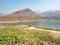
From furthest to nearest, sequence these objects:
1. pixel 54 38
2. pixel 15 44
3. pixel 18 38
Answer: pixel 54 38
pixel 18 38
pixel 15 44

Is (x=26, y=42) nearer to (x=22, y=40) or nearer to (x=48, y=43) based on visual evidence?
(x=22, y=40)

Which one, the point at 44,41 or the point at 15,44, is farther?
the point at 44,41

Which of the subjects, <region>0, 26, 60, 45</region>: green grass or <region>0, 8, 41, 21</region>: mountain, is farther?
<region>0, 8, 41, 21</region>: mountain

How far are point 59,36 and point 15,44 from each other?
308cm

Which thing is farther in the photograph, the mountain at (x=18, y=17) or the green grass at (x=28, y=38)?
the mountain at (x=18, y=17)

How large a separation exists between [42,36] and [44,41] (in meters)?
0.56

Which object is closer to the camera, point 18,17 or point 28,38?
point 28,38

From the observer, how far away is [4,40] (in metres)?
9.93

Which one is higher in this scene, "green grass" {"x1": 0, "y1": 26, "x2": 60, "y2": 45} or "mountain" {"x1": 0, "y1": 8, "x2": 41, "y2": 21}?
"green grass" {"x1": 0, "y1": 26, "x2": 60, "y2": 45}

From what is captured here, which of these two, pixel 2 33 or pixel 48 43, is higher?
pixel 2 33

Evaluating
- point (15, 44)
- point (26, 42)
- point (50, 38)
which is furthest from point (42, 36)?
point (15, 44)

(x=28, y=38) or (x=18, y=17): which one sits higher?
(x=28, y=38)

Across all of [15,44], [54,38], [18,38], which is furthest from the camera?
[54,38]

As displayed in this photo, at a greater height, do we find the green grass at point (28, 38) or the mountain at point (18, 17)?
the green grass at point (28, 38)
